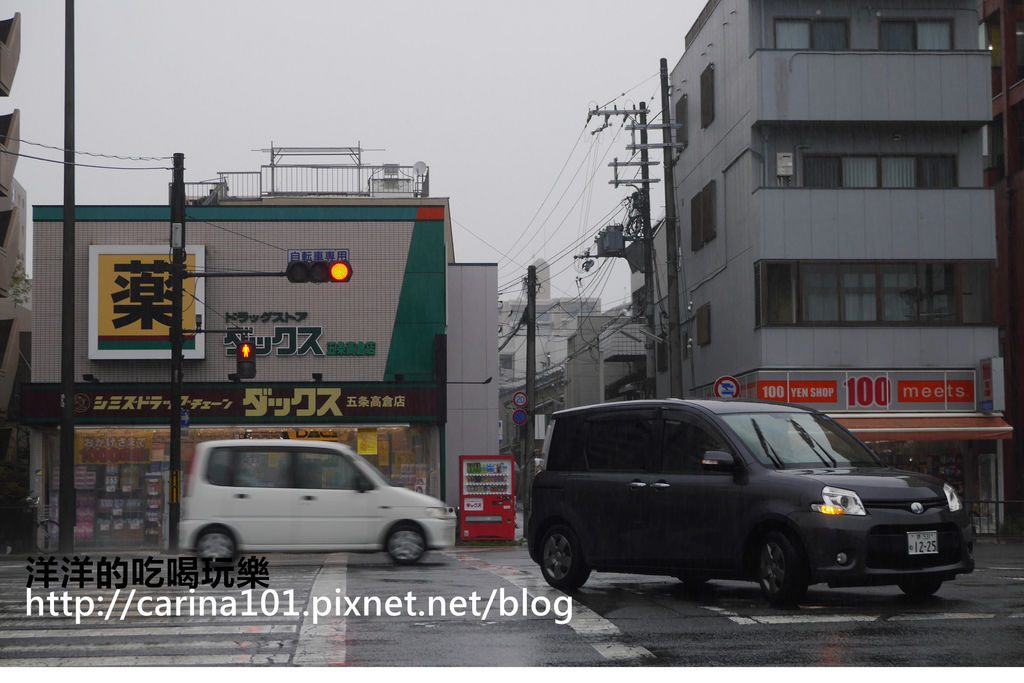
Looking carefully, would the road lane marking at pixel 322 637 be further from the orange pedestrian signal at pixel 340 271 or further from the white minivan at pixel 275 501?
the orange pedestrian signal at pixel 340 271

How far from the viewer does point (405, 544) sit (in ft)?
60.6

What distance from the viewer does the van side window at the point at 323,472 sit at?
17953mm

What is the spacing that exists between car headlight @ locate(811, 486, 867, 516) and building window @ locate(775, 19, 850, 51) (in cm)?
2392

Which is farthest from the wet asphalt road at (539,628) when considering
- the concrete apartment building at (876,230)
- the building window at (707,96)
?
the building window at (707,96)

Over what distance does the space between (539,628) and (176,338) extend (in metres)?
16.7

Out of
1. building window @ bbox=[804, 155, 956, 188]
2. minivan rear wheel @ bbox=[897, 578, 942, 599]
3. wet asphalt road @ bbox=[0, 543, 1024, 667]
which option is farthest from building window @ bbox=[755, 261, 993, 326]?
minivan rear wheel @ bbox=[897, 578, 942, 599]

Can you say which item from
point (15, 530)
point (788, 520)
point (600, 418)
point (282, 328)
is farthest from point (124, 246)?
point (788, 520)

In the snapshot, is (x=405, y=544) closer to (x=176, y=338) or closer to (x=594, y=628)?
(x=176, y=338)

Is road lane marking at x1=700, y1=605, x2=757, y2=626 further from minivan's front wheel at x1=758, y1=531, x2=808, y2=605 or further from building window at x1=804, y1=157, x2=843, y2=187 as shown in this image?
building window at x1=804, y1=157, x2=843, y2=187

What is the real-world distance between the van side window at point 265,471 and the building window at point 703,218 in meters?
20.7

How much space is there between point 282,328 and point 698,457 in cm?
2195

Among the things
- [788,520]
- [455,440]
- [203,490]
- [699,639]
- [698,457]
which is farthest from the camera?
[455,440]

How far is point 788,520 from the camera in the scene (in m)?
10.6

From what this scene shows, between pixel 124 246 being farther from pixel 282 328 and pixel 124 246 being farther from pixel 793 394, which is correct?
pixel 793 394
